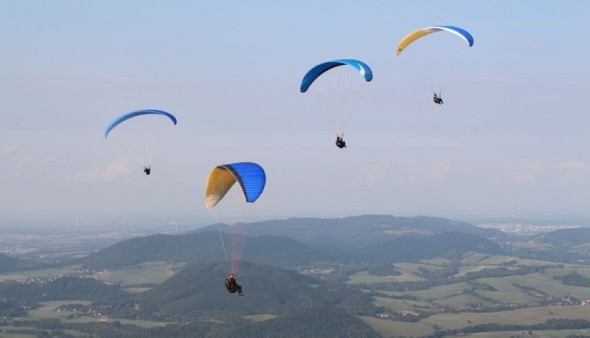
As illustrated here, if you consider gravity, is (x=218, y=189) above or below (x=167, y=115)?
below

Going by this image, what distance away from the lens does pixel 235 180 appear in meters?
56.2

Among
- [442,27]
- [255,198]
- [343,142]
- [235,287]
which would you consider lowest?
[235,287]

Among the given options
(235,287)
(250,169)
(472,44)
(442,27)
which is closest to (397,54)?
(442,27)

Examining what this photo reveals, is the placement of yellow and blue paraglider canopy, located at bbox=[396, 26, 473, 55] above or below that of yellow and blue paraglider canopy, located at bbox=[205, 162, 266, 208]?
above

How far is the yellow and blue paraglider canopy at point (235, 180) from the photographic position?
51.5m

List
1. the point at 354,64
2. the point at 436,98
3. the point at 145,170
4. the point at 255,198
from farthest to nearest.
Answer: the point at 145,170
the point at 436,98
the point at 354,64
the point at 255,198

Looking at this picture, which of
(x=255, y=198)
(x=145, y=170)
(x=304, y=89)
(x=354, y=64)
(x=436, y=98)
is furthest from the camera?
(x=145, y=170)

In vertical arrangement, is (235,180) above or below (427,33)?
below

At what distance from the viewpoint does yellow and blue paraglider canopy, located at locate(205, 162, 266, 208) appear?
5147cm

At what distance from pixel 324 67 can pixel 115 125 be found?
19.3 metres

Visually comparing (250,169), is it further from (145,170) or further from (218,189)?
(145,170)

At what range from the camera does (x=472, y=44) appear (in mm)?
56031

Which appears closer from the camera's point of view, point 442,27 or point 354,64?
point 354,64

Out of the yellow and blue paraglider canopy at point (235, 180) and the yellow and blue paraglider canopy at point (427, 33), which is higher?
the yellow and blue paraglider canopy at point (427, 33)
